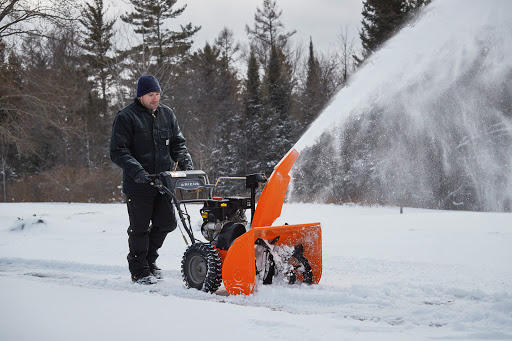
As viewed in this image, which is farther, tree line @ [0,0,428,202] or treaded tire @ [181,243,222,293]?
tree line @ [0,0,428,202]

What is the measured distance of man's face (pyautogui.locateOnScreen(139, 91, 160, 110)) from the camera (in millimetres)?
4504

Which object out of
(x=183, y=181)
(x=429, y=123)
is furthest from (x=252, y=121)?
(x=183, y=181)

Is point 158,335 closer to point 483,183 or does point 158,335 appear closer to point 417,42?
point 417,42

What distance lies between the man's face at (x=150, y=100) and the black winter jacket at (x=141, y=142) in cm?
4

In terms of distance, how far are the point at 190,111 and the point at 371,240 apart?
23780 mm

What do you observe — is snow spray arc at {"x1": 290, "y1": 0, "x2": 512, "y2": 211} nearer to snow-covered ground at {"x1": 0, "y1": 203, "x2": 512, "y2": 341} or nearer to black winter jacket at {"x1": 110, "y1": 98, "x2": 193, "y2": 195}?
black winter jacket at {"x1": 110, "y1": 98, "x2": 193, "y2": 195}

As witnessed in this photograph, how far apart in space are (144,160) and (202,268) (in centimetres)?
122

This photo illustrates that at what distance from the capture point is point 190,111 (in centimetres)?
2934

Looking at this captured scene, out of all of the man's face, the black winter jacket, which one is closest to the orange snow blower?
the black winter jacket

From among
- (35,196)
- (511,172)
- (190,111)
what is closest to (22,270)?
(511,172)

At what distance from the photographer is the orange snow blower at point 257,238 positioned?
402 centimetres

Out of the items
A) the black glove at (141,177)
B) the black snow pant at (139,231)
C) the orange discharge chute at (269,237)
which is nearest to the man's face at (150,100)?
the black glove at (141,177)

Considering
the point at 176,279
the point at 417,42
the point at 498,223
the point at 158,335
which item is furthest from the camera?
the point at 498,223

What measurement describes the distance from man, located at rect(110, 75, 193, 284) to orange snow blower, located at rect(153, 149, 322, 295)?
0.32 meters
